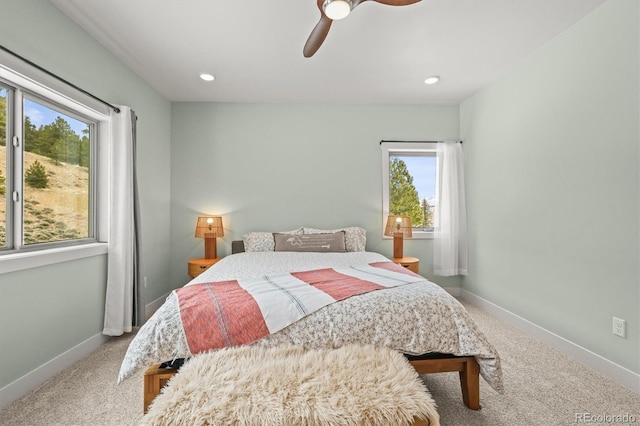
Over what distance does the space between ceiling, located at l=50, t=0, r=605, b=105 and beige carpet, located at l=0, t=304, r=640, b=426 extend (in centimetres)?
250

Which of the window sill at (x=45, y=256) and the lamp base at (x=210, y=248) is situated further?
the lamp base at (x=210, y=248)

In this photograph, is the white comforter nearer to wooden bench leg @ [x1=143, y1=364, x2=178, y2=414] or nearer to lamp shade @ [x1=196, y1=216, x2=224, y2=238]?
wooden bench leg @ [x1=143, y1=364, x2=178, y2=414]

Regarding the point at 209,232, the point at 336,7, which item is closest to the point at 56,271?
the point at 209,232

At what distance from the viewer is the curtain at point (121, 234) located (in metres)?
2.61

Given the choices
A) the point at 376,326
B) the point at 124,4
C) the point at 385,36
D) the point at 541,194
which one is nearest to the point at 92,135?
the point at 124,4

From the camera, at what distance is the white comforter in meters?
1.47

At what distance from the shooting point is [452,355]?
173 cm

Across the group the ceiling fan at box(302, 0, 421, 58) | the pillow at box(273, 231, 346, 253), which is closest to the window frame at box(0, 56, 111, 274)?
the pillow at box(273, 231, 346, 253)

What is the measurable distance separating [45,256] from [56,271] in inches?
6.6

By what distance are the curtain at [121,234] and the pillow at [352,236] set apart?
5.92ft

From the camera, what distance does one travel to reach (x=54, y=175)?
231 centimetres

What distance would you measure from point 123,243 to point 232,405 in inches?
83.8

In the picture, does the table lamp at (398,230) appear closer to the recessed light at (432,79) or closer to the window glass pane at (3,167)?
the recessed light at (432,79)

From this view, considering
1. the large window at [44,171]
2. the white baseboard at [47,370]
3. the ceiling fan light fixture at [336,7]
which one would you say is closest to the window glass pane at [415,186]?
the ceiling fan light fixture at [336,7]
